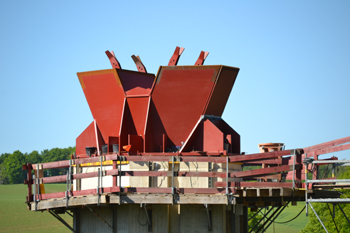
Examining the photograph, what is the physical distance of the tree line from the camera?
145750 millimetres

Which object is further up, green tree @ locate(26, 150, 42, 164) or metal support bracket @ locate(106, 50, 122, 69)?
metal support bracket @ locate(106, 50, 122, 69)

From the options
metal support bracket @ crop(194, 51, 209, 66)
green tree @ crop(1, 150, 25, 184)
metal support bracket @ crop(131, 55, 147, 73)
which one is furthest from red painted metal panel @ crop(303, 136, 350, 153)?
green tree @ crop(1, 150, 25, 184)

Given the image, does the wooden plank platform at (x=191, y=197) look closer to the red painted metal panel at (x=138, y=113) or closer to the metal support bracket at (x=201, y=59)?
the red painted metal panel at (x=138, y=113)

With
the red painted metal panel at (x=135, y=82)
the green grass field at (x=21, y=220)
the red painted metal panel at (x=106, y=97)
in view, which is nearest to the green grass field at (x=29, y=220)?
the green grass field at (x=21, y=220)

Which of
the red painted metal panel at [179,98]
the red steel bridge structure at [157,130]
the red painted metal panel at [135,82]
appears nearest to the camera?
the red steel bridge structure at [157,130]

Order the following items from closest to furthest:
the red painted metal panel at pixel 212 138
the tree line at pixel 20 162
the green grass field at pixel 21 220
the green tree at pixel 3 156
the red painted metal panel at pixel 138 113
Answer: the red painted metal panel at pixel 212 138, the red painted metal panel at pixel 138 113, the green grass field at pixel 21 220, the tree line at pixel 20 162, the green tree at pixel 3 156

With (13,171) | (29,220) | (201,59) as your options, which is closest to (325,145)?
(201,59)

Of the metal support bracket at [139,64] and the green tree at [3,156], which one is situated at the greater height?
the metal support bracket at [139,64]

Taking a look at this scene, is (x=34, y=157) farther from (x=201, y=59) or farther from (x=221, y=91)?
(x=221, y=91)

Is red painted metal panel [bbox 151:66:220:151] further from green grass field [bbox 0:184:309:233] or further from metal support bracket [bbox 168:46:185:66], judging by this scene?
green grass field [bbox 0:184:309:233]

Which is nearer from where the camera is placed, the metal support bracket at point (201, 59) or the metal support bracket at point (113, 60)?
the metal support bracket at point (201, 59)

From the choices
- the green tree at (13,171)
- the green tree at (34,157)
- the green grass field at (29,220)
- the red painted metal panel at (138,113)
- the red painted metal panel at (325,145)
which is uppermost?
the red painted metal panel at (138,113)

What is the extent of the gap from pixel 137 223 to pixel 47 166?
4.47 meters

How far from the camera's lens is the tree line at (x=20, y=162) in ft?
478
